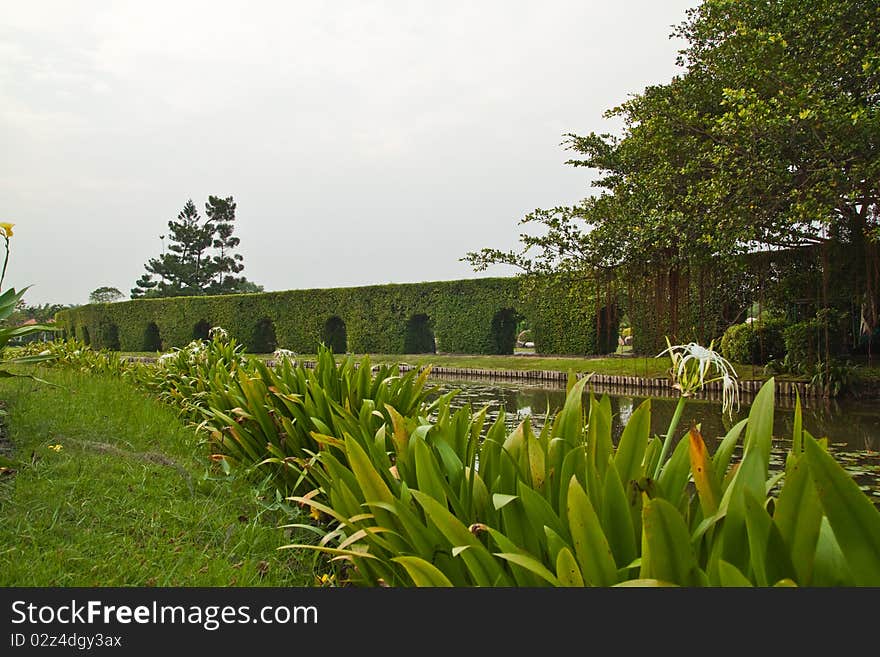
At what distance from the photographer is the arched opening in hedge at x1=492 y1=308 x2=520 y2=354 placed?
1973cm

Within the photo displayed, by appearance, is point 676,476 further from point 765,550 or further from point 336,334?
point 336,334

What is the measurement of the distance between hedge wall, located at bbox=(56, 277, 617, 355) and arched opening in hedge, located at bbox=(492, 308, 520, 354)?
0.03 meters

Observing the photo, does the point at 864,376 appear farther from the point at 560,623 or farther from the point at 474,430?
the point at 560,623

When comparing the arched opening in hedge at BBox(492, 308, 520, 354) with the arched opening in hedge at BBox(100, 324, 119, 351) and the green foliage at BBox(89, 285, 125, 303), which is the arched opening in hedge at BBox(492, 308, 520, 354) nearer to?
the arched opening in hedge at BBox(100, 324, 119, 351)

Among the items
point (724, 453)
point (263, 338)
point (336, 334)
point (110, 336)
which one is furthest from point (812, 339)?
point (110, 336)

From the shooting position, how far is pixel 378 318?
2202 cm

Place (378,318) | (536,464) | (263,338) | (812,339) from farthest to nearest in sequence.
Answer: (263,338) → (378,318) → (812,339) → (536,464)

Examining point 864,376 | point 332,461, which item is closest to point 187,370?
point 332,461

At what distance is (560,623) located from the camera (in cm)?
108

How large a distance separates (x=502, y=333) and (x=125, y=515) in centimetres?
1764

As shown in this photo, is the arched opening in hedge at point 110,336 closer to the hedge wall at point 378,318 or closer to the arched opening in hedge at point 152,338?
the hedge wall at point 378,318

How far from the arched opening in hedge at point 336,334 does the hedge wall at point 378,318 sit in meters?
0.04

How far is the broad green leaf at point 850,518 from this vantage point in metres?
1.03

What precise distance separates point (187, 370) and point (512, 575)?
5.52 m
